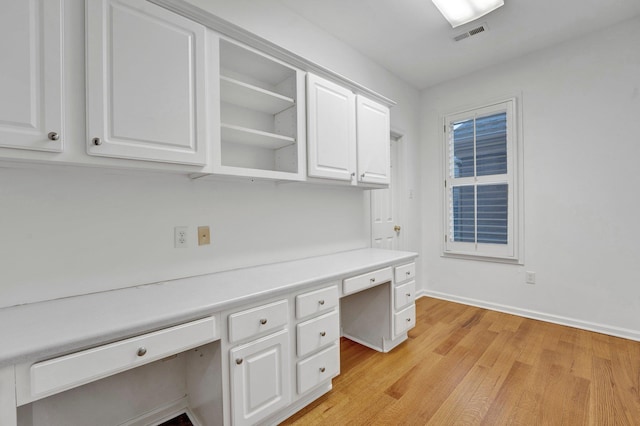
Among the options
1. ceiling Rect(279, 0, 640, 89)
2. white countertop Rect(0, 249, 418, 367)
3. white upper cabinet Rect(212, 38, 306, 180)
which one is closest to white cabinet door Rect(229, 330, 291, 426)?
white countertop Rect(0, 249, 418, 367)

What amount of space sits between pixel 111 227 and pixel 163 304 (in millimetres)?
549

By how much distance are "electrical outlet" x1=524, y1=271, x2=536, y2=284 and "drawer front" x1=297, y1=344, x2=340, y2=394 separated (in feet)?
8.10

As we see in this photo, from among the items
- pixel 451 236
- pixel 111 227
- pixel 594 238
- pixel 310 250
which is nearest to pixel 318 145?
pixel 310 250

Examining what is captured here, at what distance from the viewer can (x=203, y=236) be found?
70.4 inches

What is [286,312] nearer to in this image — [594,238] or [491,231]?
[491,231]

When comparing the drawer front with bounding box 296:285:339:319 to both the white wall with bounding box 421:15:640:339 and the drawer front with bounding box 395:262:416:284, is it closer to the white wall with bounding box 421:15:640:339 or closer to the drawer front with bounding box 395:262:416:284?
the drawer front with bounding box 395:262:416:284

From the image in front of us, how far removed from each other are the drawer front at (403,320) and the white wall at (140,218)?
81 centimetres

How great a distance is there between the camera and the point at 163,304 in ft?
4.15

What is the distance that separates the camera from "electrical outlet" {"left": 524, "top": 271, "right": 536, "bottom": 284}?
3.07 m

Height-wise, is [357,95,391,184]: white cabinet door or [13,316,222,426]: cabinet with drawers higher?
[357,95,391,184]: white cabinet door

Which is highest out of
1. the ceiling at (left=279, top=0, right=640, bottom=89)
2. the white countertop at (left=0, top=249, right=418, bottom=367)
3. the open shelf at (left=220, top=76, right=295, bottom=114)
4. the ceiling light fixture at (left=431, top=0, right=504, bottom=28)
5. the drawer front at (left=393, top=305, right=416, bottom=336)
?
the ceiling at (left=279, top=0, right=640, bottom=89)

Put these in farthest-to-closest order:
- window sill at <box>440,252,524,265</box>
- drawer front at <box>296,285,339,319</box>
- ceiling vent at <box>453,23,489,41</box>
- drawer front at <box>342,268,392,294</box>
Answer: window sill at <box>440,252,524,265</box> < ceiling vent at <box>453,23,489,41</box> < drawer front at <box>342,268,392,294</box> < drawer front at <box>296,285,339,319</box>

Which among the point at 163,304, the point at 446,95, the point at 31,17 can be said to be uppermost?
the point at 446,95

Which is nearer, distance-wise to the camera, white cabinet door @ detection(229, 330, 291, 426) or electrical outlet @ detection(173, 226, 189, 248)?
white cabinet door @ detection(229, 330, 291, 426)
